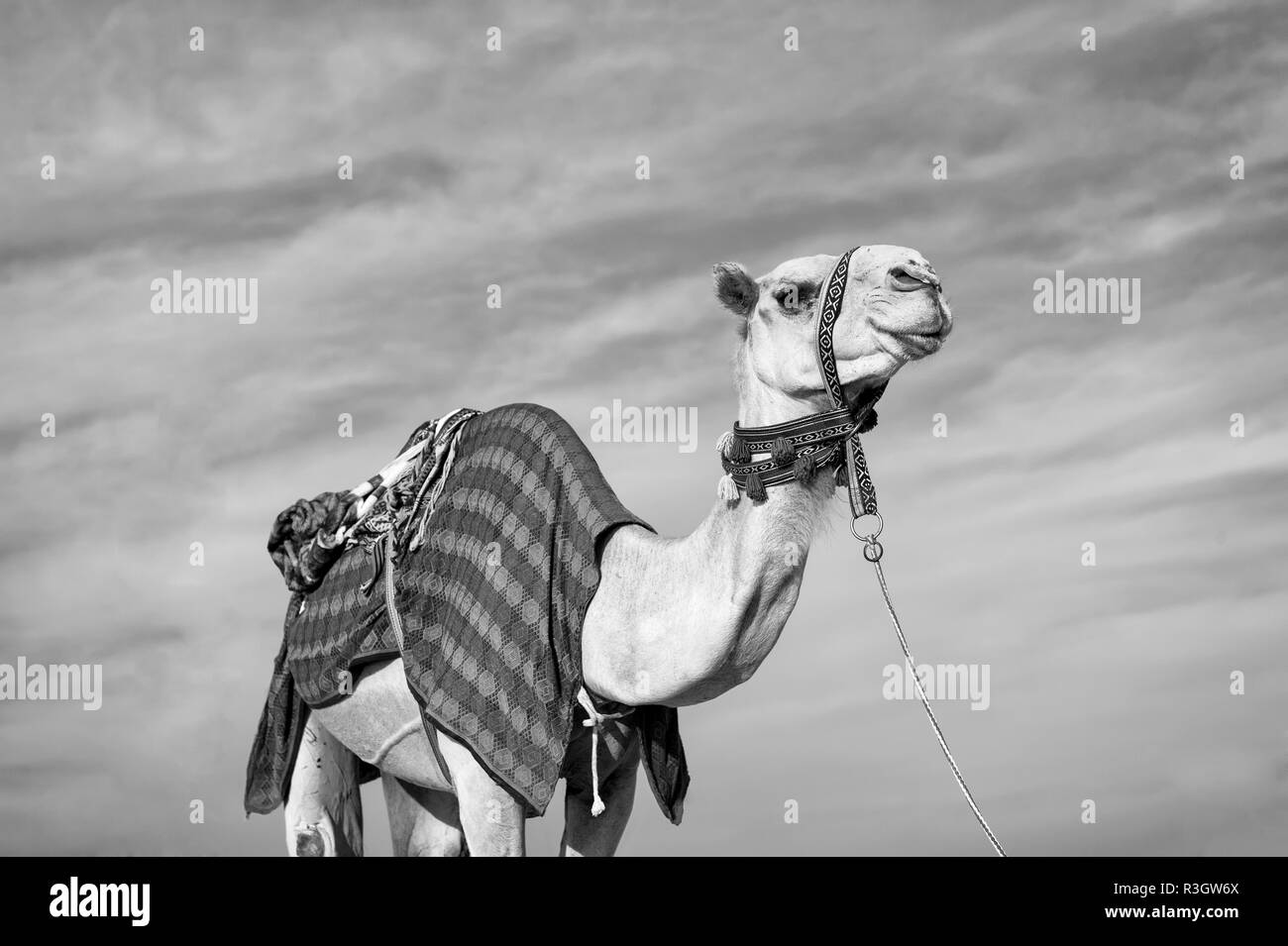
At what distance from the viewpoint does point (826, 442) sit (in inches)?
280

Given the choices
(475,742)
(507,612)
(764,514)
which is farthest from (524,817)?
(764,514)

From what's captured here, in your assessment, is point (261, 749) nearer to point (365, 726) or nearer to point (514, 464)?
point (365, 726)

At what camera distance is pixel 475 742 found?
8078 mm

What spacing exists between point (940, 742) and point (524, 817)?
2344 mm

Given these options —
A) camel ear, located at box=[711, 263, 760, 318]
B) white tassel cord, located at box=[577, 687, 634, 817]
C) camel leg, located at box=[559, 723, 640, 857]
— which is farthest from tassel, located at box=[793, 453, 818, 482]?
camel leg, located at box=[559, 723, 640, 857]

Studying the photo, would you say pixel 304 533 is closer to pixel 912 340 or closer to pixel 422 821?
pixel 422 821

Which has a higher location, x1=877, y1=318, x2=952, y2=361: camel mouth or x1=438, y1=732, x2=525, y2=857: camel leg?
x1=877, y1=318, x2=952, y2=361: camel mouth

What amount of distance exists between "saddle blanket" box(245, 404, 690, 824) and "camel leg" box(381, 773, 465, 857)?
1.05 m

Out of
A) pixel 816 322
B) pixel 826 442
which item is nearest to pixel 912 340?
pixel 816 322

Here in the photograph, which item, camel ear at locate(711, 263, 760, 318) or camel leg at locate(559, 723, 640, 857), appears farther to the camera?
camel leg at locate(559, 723, 640, 857)

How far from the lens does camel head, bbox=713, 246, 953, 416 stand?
22.5ft

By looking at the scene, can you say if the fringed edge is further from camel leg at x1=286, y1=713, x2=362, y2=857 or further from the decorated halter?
camel leg at x1=286, y1=713, x2=362, y2=857

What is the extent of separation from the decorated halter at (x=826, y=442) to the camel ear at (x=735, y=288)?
16.5 inches

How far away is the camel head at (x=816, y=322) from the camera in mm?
6848
